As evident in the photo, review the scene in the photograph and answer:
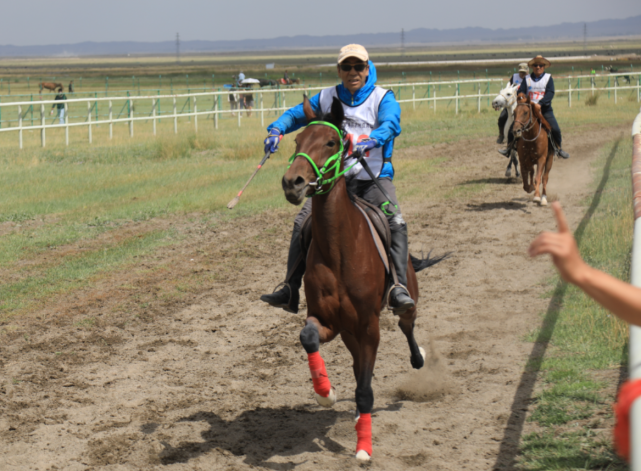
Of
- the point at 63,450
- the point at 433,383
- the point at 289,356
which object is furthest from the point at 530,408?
the point at 63,450

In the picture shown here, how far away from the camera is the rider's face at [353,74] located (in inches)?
195

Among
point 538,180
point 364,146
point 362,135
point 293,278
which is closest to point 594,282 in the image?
point 364,146

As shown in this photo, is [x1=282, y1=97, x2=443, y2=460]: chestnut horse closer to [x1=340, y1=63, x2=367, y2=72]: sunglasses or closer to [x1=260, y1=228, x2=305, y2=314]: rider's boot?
[x1=260, y1=228, x2=305, y2=314]: rider's boot

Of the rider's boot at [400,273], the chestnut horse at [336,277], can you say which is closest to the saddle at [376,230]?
the rider's boot at [400,273]

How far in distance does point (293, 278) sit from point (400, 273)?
0.78 metres

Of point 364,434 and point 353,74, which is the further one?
point 353,74

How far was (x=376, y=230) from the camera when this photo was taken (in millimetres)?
4938

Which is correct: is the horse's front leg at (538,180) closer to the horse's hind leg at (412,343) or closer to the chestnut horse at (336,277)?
the horse's hind leg at (412,343)

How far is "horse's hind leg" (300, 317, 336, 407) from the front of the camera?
4254mm

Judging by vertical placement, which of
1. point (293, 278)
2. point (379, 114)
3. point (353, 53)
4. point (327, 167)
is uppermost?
point (353, 53)

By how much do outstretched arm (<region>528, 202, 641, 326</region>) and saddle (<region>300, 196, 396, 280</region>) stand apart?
9.67 feet

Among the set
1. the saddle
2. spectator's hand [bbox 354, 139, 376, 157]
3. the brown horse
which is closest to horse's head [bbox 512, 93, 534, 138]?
the brown horse

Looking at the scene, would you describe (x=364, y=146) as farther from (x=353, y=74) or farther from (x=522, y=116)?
(x=522, y=116)

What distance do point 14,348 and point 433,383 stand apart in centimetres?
380
